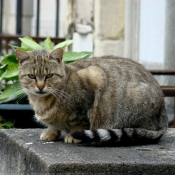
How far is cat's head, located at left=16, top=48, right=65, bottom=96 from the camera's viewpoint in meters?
4.17

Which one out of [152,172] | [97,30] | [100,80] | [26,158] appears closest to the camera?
[152,172]

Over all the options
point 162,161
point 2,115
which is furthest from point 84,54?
point 162,161

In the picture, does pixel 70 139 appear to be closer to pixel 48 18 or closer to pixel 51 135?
pixel 51 135

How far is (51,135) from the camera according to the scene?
439 cm

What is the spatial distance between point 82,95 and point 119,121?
0.93 feet

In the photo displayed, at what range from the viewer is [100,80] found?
4359mm

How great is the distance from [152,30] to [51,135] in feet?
11.7

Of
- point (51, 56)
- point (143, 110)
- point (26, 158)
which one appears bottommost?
point (26, 158)

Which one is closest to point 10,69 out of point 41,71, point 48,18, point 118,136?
point 41,71

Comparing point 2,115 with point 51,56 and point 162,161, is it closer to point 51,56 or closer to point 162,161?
point 51,56

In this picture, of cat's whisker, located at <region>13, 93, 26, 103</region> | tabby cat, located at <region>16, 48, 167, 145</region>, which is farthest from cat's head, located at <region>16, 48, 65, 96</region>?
cat's whisker, located at <region>13, 93, 26, 103</region>

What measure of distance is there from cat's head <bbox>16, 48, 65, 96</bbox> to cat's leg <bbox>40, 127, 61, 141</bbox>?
317 millimetres

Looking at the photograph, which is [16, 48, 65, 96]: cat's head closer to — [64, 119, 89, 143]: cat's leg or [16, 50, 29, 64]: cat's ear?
[16, 50, 29, 64]: cat's ear

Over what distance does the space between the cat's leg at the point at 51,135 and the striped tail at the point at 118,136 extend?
21 cm
